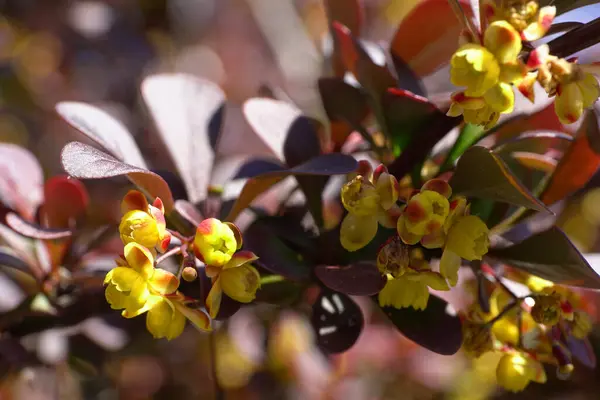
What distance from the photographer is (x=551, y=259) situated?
801 mm

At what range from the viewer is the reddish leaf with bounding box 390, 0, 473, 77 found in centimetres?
101

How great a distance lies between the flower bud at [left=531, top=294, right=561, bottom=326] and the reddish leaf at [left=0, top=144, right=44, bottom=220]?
0.75 metres

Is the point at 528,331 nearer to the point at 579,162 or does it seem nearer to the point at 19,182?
the point at 579,162

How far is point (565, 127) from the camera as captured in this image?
110 cm

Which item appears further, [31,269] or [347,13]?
[347,13]

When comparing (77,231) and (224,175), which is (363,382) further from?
(77,231)

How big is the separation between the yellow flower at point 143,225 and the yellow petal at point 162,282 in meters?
0.03

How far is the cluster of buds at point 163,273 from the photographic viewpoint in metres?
0.69

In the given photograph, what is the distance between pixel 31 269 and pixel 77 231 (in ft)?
0.36

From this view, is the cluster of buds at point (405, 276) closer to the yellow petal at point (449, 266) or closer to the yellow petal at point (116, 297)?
the yellow petal at point (449, 266)

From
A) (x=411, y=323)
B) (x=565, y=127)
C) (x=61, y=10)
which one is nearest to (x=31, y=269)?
(x=411, y=323)

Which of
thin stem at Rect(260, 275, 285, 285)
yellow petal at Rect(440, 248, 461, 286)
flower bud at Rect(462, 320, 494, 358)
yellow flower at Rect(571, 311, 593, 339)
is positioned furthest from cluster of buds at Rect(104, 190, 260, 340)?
yellow flower at Rect(571, 311, 593, 339)

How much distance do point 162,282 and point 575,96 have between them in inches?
18.6

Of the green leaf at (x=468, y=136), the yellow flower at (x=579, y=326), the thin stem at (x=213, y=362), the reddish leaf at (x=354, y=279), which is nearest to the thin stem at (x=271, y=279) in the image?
the reddish leaf at (x=354, y=279)
